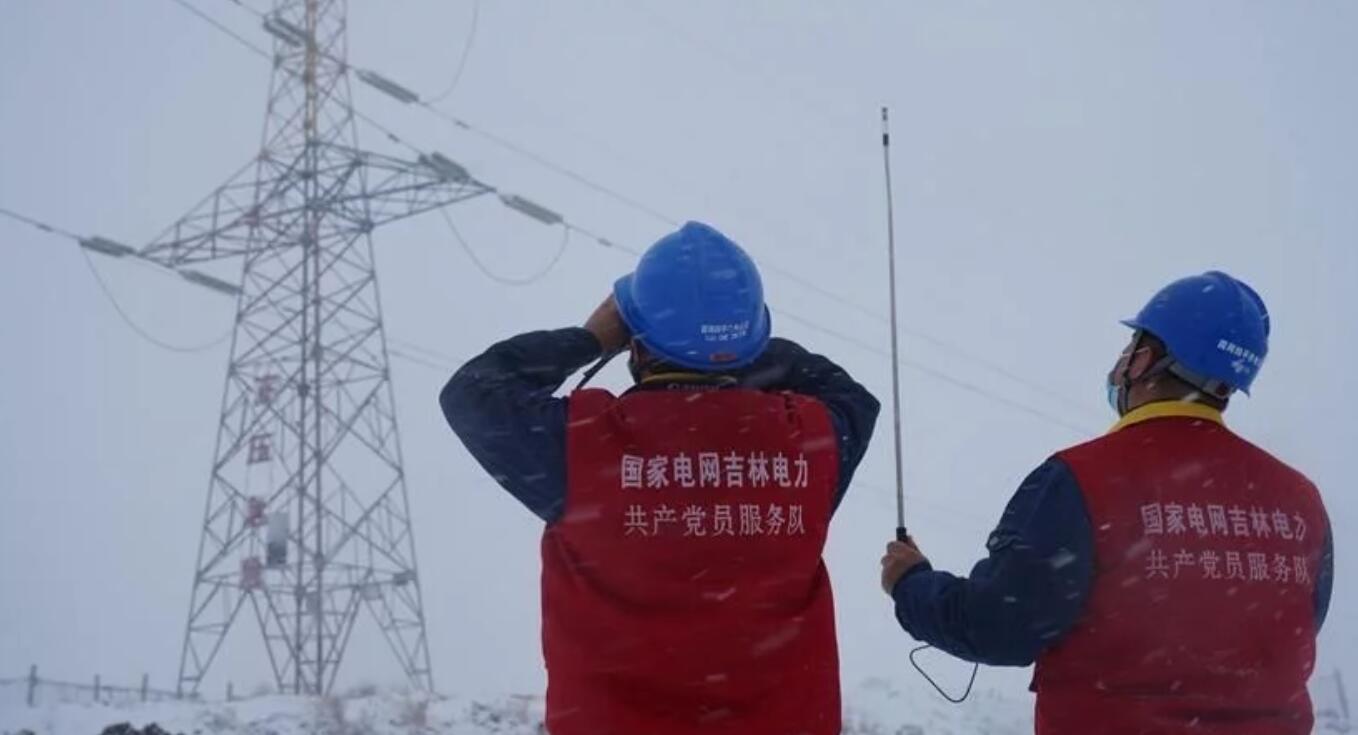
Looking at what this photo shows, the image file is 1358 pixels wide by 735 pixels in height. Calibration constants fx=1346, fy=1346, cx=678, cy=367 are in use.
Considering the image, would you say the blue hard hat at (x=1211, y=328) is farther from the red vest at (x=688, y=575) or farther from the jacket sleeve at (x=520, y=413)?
the jacket sleeve at (x=520, y=413)

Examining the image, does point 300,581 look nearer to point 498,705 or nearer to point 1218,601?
point 498,705

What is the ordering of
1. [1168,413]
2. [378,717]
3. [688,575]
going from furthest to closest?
[378,717], [1168,413], [688,575]

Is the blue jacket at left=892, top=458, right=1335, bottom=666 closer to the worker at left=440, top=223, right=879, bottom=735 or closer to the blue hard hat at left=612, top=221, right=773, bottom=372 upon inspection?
the worker at left=440, top=223, right=879, bottom=735

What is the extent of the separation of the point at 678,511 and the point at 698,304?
407 millimetres

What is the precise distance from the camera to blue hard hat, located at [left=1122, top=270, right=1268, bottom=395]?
2.75 meters

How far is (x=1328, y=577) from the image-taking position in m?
2.77

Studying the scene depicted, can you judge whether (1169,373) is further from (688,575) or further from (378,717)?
(378,717)

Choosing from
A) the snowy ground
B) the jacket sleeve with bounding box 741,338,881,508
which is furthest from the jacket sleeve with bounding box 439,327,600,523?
the snowy ground

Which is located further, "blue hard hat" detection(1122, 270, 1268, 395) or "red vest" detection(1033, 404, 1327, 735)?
"blue hard hat" detection(1122, 270, 1268, 395)

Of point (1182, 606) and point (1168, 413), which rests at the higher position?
point (1168, 413)

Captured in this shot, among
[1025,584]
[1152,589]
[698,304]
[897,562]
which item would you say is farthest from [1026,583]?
[698,304]

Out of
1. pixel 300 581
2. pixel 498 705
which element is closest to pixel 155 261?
pixel 300 581

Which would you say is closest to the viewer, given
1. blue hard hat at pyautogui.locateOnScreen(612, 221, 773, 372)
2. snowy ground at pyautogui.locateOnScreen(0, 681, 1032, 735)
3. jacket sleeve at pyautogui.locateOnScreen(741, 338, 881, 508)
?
blue hard hat at pyautogui.locateOnScreen(612, 221, 773, 372)

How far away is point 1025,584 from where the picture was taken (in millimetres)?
2514
